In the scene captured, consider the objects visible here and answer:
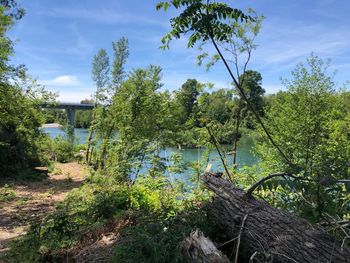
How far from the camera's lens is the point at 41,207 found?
7297 millimetres

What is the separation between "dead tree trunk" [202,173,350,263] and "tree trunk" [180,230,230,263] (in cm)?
24

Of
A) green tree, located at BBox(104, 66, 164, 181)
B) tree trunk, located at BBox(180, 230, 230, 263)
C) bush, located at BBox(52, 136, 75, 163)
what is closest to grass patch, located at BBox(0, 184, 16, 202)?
green tree, located at BBox(104, 66, 164, 181)

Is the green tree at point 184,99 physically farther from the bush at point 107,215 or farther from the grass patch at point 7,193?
the grass patch at point 7,193

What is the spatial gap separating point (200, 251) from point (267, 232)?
2.17 ft

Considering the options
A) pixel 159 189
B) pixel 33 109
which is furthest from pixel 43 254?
pixel 33 109

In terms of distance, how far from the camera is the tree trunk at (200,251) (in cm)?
224

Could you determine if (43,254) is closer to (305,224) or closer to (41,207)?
(305,224)

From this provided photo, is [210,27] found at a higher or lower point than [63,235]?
higher

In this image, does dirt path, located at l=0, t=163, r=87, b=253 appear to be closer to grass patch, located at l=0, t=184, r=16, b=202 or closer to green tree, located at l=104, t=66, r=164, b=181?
grass patch, located at l=0, t=184, r=16, b=202

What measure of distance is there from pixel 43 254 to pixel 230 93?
5269 mm

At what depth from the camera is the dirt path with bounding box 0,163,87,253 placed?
5.65 m

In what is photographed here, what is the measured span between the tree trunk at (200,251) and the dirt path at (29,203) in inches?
129

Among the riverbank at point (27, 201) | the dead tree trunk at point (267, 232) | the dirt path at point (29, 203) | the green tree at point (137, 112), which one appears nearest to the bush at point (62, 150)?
the riverbank at point (27, 201)

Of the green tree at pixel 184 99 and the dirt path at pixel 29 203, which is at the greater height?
the green tree at pixel 184 99
